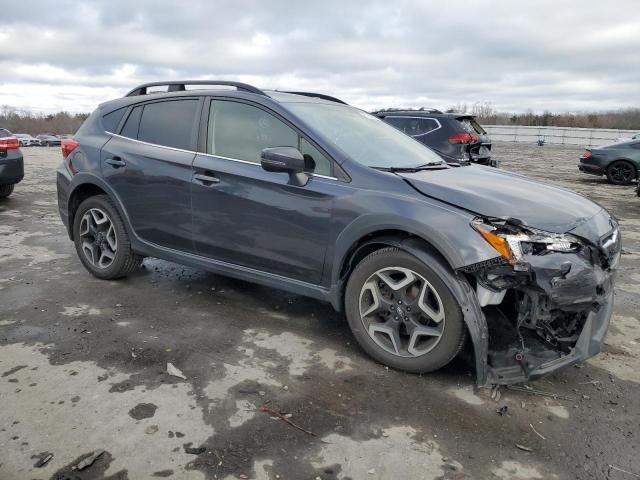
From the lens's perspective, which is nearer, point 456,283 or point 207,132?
point 456,283

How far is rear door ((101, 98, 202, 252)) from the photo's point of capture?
159 inches

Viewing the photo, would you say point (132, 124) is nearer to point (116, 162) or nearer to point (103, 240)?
point (116, 162)

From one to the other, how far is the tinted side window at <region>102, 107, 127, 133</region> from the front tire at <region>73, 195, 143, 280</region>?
2.08 ft

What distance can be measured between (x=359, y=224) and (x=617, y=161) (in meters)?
12.7

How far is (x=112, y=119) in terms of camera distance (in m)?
4.66

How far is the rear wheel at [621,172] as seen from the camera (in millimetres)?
13109

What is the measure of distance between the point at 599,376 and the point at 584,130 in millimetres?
37585

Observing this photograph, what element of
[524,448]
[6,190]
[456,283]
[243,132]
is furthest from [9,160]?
[524,448]

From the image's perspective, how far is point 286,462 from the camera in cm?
233

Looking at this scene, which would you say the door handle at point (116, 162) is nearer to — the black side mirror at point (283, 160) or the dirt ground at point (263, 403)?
the dirt ground at point (263, 403)

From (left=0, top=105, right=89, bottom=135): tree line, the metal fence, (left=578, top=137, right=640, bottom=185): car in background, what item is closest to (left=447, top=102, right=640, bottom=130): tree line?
the metal fence

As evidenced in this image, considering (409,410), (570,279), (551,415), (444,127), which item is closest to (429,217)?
(570,279)

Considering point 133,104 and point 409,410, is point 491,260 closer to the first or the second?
point 409,410

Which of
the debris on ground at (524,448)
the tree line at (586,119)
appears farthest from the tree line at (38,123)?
the debris on ground at (524,448)
